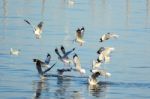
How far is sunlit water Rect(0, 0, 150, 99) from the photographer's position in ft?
68.7

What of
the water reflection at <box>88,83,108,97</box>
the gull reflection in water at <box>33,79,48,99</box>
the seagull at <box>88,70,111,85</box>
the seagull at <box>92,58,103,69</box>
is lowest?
the water reflection at <box>88,83,108,97</box>

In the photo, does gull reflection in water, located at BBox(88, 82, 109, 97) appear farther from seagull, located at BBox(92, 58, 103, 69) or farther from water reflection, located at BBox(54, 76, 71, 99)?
seagull, located at BBox(92, 58, 103, 69)

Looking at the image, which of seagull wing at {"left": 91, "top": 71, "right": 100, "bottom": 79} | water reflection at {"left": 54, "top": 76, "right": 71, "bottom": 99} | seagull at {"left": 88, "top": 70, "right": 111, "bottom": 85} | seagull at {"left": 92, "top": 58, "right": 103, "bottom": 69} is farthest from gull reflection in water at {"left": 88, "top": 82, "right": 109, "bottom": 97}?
seagull at {"left": 92, "top": 58, "right": 103, "bottom": 69}

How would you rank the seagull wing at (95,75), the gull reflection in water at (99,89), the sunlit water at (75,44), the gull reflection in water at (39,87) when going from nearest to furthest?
the gull reflection in water at (39,87) < the gull reflection in water at (99,89) < the sunlit water at (75,44) < the seagull wing at (95,75)

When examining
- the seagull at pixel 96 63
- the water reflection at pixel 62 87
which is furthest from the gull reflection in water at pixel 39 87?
the seagull at pixel 96 63

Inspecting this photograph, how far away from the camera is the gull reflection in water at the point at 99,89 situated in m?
20.5

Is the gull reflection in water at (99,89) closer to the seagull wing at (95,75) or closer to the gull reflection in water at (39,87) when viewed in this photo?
the seagull wing at (95,75)

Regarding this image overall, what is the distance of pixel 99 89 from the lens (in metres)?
21.4

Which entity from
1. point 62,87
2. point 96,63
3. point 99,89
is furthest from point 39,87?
point 96,63

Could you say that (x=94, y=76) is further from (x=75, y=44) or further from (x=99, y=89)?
(x=75, y=44)

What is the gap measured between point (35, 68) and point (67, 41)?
6.11m

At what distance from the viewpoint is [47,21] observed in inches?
1405

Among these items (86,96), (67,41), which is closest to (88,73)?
(86,96)

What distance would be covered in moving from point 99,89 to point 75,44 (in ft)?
26.6
